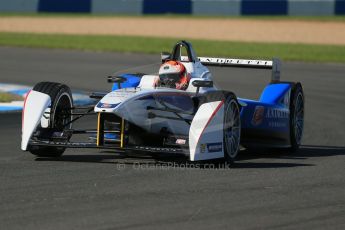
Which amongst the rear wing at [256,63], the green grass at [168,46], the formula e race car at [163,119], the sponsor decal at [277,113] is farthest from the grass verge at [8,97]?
the green grass at [168,46]

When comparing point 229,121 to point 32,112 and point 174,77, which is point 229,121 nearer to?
point 174,77

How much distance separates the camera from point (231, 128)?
10414 mm

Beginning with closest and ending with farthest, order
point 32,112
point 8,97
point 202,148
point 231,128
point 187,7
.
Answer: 1. point 202,148
2. point 32,112
3. point 231,128
4. point 8,97
5. point 187,7

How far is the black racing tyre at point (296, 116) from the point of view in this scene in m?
11.9

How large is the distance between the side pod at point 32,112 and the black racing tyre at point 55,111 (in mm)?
110

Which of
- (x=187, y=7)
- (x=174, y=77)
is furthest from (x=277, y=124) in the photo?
(x=187, y=7)

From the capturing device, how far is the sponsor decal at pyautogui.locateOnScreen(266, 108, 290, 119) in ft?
38.2

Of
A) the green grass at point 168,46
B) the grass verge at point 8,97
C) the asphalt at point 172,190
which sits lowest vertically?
the grass verge at point 8,97

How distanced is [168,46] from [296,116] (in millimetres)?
18991

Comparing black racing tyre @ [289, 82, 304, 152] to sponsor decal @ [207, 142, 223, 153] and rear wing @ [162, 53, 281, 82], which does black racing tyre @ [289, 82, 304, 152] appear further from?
sponsor decal @ [207, 142, 223, 153]

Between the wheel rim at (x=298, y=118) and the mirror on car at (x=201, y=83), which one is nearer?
the mirror on car at (x=201, y=83)

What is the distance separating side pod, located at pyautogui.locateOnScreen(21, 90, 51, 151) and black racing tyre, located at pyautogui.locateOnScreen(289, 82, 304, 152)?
10.9 feet

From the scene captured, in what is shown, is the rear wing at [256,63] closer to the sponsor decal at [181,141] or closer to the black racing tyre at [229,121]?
the black racing tyre at [229,121]

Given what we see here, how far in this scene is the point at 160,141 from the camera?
34.6ft
